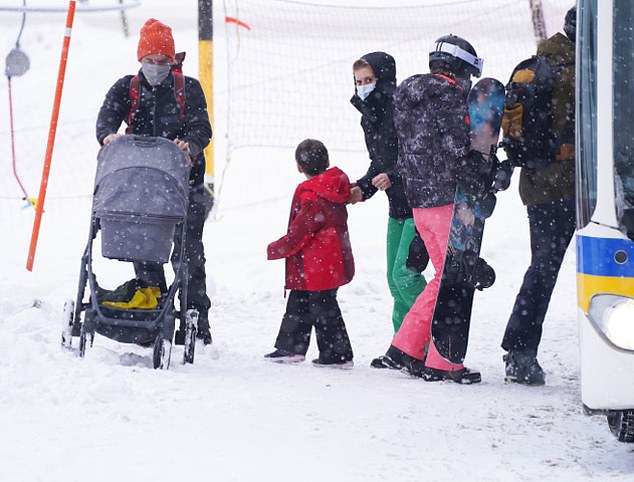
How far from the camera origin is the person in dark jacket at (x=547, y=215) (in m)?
6.07

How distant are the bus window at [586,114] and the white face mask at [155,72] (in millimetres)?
2881

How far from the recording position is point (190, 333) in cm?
667

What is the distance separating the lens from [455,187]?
632cm

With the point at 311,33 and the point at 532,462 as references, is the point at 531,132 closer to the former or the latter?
the point at 532,462

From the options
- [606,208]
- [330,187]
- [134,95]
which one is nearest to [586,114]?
[606,208]

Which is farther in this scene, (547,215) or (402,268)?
(402,268)

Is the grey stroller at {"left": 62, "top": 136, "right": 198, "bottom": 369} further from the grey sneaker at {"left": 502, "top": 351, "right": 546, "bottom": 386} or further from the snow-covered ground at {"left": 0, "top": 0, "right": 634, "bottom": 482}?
the grey sneaker at {"left": 502, "top": 351, "right": 546, "bottom": 386}

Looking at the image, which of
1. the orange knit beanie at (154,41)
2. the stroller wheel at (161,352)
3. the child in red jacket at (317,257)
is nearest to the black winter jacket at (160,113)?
the orange knit beanie at (154,41)

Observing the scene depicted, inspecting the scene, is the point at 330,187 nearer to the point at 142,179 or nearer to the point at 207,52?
the point at 142,179

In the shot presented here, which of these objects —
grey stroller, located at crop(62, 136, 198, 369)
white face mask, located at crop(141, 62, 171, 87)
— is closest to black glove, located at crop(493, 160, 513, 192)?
grey stroller, located at crop(62, 136, 198, 369)

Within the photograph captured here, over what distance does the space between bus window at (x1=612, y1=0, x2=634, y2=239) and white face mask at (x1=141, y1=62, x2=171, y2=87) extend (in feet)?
10.2

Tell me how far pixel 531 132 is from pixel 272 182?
10109 mm

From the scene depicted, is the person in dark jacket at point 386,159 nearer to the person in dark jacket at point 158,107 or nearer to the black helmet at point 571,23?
the person in dark jacket at point 158,107

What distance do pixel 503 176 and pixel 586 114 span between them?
53.2 inches
